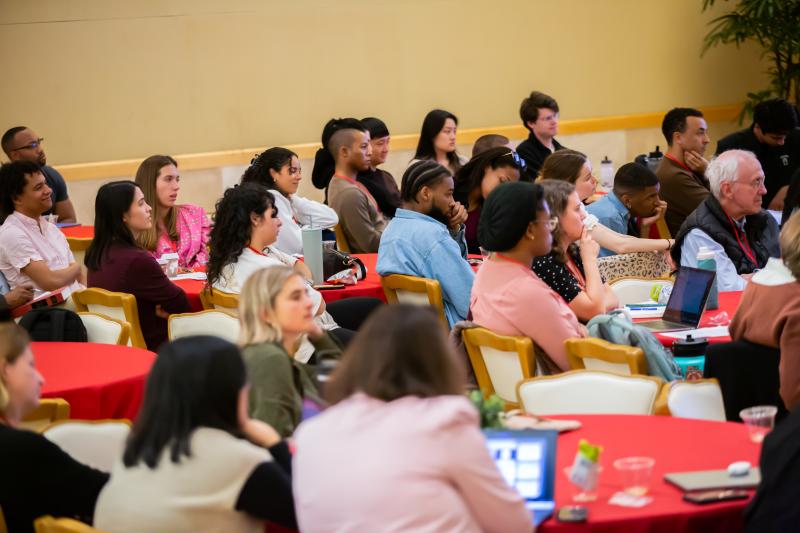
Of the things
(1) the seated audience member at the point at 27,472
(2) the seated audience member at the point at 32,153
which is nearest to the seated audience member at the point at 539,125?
(2) the seated audience member at the point at 32,153

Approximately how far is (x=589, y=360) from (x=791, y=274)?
0.75 meters

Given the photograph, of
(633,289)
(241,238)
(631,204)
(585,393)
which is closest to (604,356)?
(585,393)

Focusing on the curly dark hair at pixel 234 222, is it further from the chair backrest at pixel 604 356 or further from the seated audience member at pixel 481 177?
the chair backrest at pixel 604 356

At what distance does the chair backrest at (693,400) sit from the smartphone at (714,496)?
76 cm

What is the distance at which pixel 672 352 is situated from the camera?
4.57 m

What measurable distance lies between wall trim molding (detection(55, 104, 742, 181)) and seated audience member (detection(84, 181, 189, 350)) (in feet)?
14.8

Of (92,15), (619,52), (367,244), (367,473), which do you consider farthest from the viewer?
(619,52)

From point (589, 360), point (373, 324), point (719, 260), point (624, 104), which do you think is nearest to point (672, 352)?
point (589, 360)

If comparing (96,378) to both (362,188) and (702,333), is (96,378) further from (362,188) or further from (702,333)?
(362,188)

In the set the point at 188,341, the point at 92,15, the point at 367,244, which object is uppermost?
the point at 92,15

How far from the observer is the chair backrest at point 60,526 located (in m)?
2.68

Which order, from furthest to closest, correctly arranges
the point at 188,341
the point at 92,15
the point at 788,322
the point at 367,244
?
the point at 92,15 < the point at 367,244 < the point at 788,322 < the point at 188,341

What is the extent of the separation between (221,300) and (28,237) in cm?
142

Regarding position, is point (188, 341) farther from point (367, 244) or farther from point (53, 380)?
point (367, 244)
